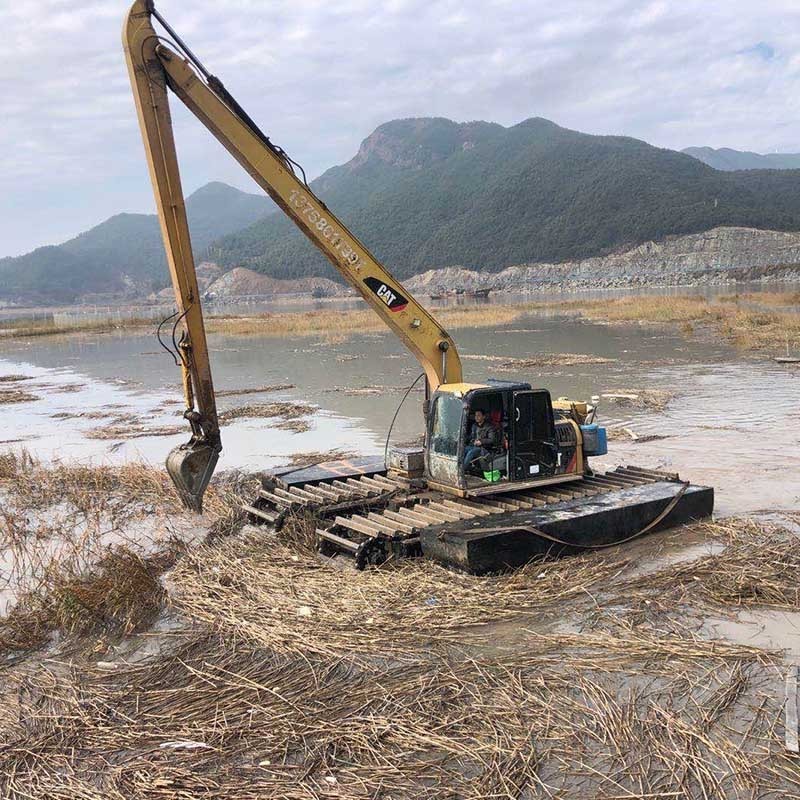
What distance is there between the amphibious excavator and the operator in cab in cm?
1

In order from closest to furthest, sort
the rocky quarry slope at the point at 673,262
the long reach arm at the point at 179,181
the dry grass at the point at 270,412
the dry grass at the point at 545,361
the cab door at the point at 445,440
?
1. the long reach arm at the point at 179,181
2. the cab door at the point at 445,440
3. the dry grass at the point at 270,412
4. the dry grass at the point at 545,361
5. the rocky quarry slope at the point at 673,262

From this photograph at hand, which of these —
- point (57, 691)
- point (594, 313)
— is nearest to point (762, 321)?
point (594, 313)

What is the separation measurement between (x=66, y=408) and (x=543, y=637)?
18849mm

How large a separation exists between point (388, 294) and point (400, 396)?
37.7 feet

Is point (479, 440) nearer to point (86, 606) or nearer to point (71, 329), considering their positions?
point (86, 606)

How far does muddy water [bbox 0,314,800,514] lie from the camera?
1382 cm

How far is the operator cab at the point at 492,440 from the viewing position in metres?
9.12

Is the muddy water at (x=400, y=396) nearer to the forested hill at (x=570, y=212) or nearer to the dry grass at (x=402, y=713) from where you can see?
the dry grass at (x=402, y=713)

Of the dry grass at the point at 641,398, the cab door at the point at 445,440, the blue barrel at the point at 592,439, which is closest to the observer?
the cab door at the point at 445,440

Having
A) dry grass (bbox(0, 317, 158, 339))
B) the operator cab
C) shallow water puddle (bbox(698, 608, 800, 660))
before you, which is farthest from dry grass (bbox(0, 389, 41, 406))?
dry grass (bbox(0, 317, 158, 339))

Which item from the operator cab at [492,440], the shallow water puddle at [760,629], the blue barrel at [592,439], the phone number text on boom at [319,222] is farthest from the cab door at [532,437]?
the shallow water puddle at [760,629]

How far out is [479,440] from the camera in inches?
362

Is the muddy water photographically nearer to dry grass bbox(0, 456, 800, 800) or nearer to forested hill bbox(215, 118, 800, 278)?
dry grass bbox(0, 456, 800, 800)

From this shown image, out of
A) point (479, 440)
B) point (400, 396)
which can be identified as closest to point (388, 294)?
point (479, 440)
